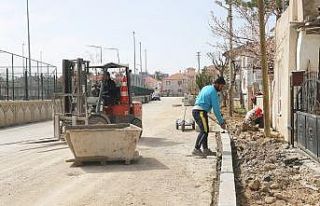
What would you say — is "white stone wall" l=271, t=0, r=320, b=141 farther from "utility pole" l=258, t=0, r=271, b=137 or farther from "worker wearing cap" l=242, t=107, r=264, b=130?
"worker wearing cap" l=242, t=107, r=264, b=130

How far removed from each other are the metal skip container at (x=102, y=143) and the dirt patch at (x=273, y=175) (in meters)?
2.30

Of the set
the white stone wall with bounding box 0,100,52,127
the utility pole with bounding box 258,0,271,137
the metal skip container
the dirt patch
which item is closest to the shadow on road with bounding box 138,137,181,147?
the dirt patch

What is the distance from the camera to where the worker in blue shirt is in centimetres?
1294

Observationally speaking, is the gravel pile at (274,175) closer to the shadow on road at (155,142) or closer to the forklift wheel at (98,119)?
the shadow on road at (155,142)

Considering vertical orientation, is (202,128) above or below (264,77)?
below

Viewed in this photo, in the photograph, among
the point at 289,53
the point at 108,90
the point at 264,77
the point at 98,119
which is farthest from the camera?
the point at 108,90

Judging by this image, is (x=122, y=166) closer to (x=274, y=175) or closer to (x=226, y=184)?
(x=274, y=175)

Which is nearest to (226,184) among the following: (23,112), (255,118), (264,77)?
(264,77)

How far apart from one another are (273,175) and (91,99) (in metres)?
7.97

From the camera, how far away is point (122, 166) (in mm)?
11711

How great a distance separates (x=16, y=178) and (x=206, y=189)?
152 inches

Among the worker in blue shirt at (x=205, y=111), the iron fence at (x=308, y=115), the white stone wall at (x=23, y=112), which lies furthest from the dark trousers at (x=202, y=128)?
the white stone wall at (x=23, y=112)

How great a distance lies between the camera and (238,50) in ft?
97.8

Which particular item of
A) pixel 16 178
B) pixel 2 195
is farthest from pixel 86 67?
pixel 2 195
